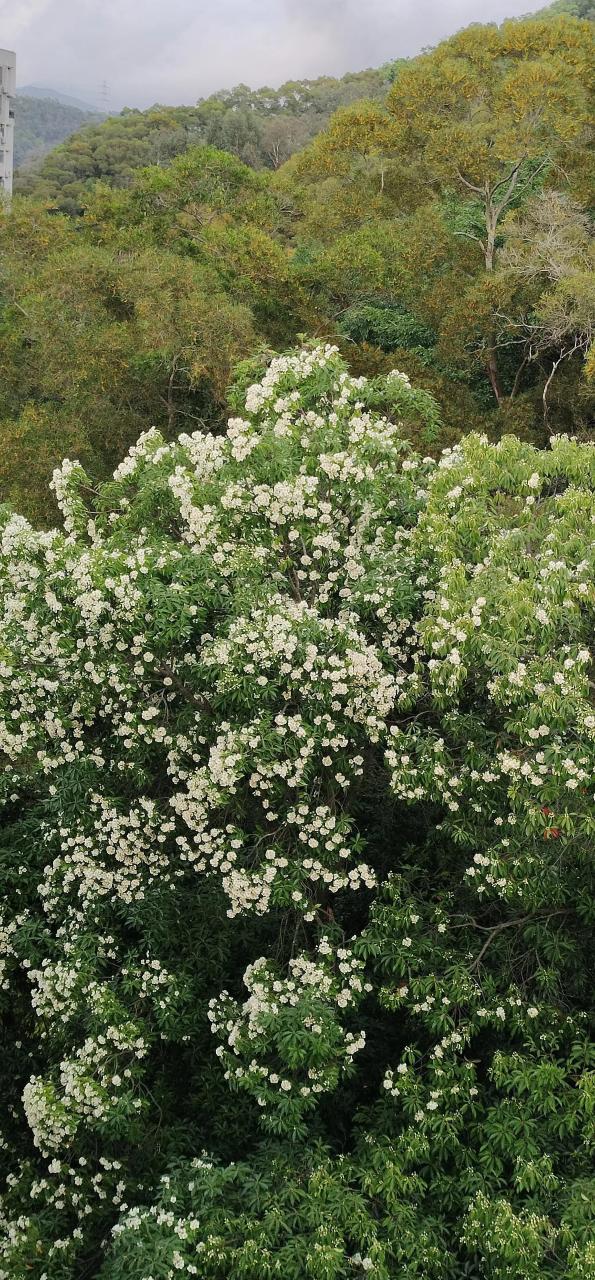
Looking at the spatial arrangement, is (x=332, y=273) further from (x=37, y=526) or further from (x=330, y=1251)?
(x=330, y=1251)

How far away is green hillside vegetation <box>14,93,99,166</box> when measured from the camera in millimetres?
148012

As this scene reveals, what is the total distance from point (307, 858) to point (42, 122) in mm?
182269

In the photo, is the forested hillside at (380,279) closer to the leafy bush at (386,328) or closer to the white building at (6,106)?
the leafy bush at (386,328)

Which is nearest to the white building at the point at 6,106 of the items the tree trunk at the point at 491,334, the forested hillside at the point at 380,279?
the forested hillside at the point at 380,279

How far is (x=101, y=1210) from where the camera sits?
7121 millimetres

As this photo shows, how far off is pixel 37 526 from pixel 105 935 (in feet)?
30.7

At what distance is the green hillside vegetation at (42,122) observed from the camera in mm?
148012

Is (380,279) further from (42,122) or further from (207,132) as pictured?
(42,122)

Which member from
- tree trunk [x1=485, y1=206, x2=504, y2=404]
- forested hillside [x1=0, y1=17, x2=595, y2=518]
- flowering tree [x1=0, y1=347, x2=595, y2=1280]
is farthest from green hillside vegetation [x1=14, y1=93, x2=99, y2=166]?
flowering tree [x1=0, y1=347, x2=595, y2=1280]

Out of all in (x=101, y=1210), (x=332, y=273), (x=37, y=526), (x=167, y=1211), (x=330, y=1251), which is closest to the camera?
(x=330, y=1251)

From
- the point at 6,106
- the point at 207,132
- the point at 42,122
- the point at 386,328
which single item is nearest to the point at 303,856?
the point at 386,328

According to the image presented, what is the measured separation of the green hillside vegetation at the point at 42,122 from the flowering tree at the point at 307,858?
15724cm

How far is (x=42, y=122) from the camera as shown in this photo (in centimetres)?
16188

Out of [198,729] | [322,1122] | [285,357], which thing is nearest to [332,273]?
[285,357]
